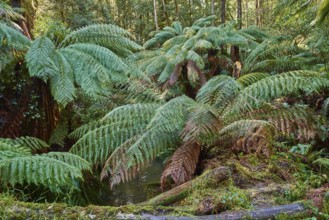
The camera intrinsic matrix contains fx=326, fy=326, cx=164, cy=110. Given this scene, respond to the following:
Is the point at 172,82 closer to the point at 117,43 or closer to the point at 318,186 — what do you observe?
the point at 117,43

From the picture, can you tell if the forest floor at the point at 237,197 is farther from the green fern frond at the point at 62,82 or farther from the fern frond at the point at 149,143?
the green fern frond at the point at 62,82

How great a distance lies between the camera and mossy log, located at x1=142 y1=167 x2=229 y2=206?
1953 millimetres

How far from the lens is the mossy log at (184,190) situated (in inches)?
76.9

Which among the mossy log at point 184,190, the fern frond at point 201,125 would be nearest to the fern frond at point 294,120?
the fern frond at point 201,125

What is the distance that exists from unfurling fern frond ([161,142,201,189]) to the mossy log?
25cm

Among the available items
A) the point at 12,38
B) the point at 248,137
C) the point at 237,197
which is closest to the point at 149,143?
the point at 248,137

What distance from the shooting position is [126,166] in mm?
2400

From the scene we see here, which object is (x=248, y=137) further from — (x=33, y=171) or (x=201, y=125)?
(x=33, y=171)

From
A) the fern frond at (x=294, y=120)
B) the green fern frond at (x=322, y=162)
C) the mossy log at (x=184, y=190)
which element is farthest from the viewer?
the fern frond at (x=294, y=120)

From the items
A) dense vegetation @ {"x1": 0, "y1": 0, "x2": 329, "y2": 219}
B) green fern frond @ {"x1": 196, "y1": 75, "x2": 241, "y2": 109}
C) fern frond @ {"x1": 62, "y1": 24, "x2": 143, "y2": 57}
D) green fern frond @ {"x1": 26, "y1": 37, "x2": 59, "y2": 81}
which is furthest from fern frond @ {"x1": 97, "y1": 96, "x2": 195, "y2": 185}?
fern frond @ {"x1": 62, "y1": 24, "x2": 143, "y2": 57}

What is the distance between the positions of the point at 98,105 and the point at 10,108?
94 cm

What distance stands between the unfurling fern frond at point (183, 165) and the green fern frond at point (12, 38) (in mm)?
1811

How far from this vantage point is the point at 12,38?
118 inches

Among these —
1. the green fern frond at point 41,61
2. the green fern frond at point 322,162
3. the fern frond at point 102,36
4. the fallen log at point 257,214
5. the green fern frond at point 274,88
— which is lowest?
the fallen log at point 257,214
